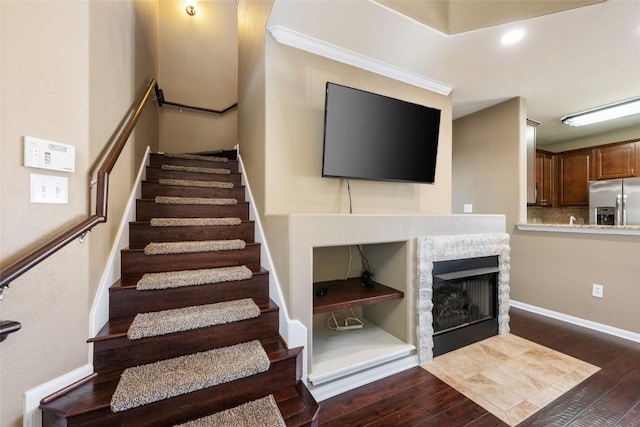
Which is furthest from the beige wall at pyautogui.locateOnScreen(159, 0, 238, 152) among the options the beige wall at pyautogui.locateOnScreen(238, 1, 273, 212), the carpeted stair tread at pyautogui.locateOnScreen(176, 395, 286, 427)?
the carpeted stair tread at pyautogui.locateOnScreen(176, 395, 286, 427)

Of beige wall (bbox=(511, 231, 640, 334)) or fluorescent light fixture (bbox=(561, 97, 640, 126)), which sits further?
fluorescent light fixture (bbox=(561, 97, 640, 126))

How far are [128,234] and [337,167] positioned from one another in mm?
1757

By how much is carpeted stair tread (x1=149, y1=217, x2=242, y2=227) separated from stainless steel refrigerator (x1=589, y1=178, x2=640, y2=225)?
5.08 metres

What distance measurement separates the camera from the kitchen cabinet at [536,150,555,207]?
4.42m

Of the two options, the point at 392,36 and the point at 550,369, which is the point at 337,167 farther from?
the point at 550,369

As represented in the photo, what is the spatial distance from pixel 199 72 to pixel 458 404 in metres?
5.09

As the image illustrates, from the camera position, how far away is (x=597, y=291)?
272 centimetres

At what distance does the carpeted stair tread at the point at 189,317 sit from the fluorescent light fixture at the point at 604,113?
4815 mm

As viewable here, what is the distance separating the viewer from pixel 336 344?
6.88 feet

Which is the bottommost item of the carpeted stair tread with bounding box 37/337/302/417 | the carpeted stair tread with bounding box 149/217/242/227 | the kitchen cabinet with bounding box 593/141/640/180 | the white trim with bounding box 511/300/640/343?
the white trim with bounding box 511/300/640/343

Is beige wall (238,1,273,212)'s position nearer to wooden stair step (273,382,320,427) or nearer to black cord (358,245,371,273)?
black cord (358,245,371,273)

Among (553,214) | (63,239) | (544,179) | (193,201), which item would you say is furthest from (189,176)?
(553,214)

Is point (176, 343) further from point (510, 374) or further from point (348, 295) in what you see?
point (510, 374)

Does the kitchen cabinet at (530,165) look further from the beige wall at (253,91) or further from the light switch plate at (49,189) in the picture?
the light switch plate at (49,189)
